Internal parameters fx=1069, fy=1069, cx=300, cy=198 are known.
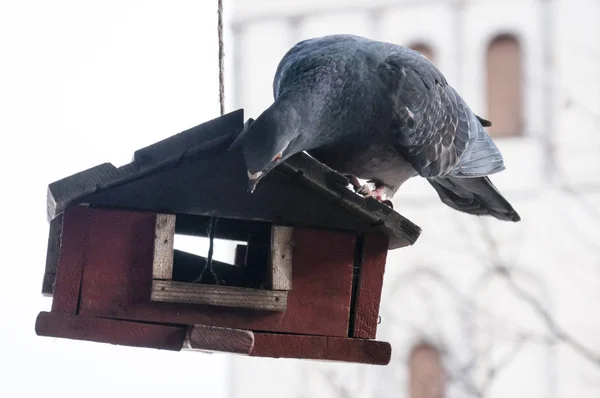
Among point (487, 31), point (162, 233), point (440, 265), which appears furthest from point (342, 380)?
point (162, 233)

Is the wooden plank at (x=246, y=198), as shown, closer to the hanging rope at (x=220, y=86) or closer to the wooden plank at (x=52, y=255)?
the hanging rope at (x=220, y=86)

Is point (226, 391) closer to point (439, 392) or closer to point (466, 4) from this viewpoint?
point (439, 392)

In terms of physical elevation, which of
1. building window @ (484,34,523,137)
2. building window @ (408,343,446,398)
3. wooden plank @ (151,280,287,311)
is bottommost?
building window @ (408,343,446,398)

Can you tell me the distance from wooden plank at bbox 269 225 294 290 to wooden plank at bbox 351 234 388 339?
0.87ft

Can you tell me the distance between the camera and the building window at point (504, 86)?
2470cm

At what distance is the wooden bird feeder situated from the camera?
3215mm

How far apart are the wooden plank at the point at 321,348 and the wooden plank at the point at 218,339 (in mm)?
121

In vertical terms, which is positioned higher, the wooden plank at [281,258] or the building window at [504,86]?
the building window at [504,86]

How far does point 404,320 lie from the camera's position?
21391 mm

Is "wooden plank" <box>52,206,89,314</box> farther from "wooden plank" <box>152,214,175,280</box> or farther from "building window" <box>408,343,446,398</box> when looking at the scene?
"building window" <box>408,343,446,398</box>

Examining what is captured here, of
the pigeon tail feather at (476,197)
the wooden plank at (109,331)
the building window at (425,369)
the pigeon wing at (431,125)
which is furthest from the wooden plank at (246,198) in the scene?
the building window at (425,369)

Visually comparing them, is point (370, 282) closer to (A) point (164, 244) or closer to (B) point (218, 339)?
(B) point (218, 339)

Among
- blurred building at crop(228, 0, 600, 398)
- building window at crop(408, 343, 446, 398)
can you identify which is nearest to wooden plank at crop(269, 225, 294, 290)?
blurred building at crop(228, 0, 600, 398)

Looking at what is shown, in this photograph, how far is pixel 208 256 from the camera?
3428mm
